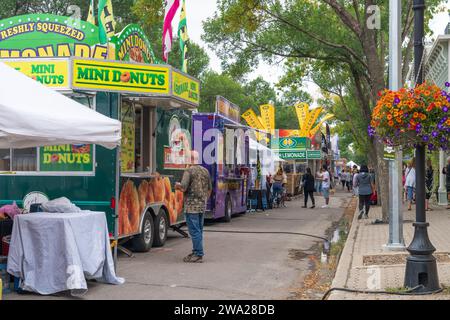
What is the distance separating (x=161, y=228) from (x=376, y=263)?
4.51 meters

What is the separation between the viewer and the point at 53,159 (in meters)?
9.82

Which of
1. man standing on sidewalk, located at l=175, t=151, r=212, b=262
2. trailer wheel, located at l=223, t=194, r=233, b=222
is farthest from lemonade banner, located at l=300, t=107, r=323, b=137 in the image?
man standing on sidewalk, located at l=175, t=151, r=212, b=262

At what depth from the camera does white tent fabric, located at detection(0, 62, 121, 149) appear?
651 centimetres

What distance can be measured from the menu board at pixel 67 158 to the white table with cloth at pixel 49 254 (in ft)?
6.89

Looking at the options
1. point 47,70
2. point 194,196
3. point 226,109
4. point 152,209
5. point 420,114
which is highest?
point 226,109

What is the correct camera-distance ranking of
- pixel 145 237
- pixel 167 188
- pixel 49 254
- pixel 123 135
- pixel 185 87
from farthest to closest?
pixel 167 188 < pixel 145 237 < pixel 123 135 < pixel 185 87 < pixel 49 254

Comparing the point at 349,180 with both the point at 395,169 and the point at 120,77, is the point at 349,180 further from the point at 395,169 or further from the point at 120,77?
the point at 120,77

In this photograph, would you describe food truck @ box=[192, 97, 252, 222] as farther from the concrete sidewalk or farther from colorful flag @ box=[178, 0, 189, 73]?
the concrete sidewalk

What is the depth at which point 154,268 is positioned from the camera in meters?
9.53

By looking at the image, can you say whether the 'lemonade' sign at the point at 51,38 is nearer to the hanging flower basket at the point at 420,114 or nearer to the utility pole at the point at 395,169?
the utility pole at the point at 395,169

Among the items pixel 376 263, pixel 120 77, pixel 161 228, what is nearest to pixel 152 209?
pixel 161 228

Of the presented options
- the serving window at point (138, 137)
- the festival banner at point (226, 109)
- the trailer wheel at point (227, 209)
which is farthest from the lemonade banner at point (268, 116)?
the serving window at point (138, 137)
